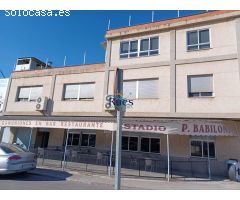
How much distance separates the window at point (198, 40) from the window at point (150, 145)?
21.7 feet

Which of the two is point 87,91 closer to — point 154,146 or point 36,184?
point 154,146

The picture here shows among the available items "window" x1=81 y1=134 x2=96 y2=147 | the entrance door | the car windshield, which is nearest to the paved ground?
the car windshield

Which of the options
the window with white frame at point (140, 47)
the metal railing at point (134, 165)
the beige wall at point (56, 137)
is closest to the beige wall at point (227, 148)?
the metal railing at point (134, 165)

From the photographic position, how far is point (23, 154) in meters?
Result: 9.67

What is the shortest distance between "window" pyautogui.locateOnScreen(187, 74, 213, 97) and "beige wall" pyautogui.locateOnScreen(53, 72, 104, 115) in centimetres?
632

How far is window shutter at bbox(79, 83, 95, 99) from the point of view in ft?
54.5

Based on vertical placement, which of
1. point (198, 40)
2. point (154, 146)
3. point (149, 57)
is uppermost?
point (198, 40)

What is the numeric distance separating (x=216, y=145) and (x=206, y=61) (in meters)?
5.16

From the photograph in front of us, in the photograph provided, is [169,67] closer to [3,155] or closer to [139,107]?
[139,107]

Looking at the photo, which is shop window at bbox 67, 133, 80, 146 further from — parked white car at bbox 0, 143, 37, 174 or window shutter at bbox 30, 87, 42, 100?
parked white car at bbox 0, 143, 37, 174

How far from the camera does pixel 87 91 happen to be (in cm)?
1681

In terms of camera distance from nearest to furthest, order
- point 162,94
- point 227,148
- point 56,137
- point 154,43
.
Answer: point 227,148 → point 162,94 → point 154,43 → point 56,137

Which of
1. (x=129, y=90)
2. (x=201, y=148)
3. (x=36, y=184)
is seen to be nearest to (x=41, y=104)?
(x=129, y=90)

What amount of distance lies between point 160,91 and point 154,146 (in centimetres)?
380
